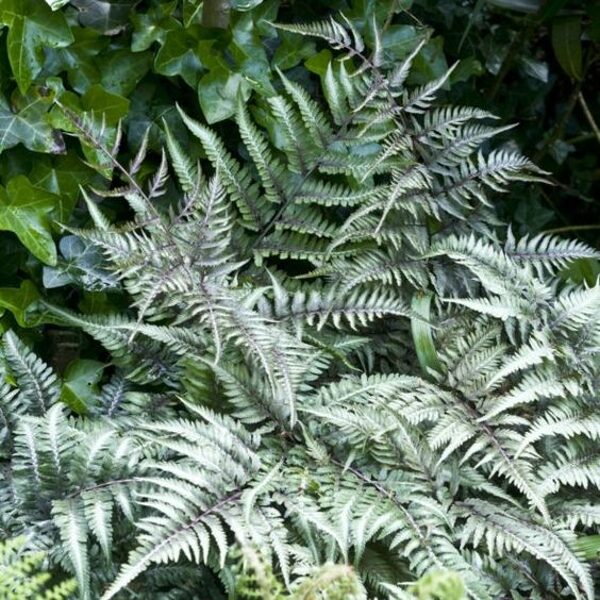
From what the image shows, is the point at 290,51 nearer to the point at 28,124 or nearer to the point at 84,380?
the point at 28,124

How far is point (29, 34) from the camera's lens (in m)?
1.70

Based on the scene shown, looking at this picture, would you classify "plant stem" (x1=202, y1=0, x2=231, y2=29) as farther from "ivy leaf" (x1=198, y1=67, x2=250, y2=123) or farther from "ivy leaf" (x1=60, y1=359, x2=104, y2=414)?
"ivy leaf" (x1=60, y1=359, x2=104, y2=414)

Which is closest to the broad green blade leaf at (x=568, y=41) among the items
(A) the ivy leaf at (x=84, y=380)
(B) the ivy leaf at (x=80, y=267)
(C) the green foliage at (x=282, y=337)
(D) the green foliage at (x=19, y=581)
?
(C) the green foliage at (x=282, y=337)

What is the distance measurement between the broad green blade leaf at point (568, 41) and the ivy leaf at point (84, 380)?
55.5 inches

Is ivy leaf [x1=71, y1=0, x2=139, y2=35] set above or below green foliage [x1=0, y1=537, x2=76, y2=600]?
above

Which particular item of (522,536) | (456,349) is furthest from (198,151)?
(522,536)

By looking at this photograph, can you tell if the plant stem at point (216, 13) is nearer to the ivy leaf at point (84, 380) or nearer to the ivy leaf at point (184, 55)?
the ivy leaf at point (184, 55)

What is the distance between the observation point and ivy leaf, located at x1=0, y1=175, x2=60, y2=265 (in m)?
1.74

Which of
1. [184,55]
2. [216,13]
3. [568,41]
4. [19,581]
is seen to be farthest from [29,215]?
[568,41]

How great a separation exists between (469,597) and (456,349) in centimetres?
48

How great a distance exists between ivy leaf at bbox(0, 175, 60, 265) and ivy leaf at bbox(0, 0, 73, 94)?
0.63ft

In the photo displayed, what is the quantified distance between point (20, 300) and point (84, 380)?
0.20 meters

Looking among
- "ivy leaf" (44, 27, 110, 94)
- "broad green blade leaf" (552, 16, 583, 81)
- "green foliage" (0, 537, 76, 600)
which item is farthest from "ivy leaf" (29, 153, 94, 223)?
"broad green blade leaf" (552, 16, 583, 81)

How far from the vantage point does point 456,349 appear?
5.79ft
